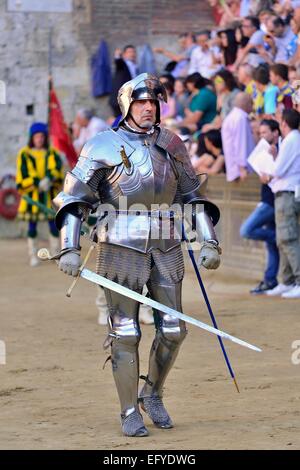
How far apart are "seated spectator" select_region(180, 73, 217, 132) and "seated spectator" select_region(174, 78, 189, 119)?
2.66 ft

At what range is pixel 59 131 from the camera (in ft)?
58.2

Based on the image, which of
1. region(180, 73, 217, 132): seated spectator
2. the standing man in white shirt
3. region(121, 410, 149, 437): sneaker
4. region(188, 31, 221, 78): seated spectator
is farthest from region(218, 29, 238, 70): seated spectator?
region(121, 410, 149, 437): sneaker

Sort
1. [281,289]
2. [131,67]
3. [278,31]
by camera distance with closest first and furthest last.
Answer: [281,289], [278,31], [131,67]

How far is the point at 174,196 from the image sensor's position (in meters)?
6.91

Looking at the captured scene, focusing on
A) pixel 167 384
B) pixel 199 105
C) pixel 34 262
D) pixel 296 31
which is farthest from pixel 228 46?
pixel 167 384

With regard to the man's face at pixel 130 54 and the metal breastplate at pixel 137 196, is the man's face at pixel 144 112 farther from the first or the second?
the man's face at pixel 130 54

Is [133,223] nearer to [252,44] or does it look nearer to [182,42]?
[252,44]

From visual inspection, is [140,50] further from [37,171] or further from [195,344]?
[195,344]

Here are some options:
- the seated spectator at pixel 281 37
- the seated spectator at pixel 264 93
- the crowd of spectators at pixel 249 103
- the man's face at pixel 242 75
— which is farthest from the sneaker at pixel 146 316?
the seated spectator at pixel 281 37

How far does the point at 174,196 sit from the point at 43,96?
41.4 feet

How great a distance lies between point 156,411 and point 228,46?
924 centimetres

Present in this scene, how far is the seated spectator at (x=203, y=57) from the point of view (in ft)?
53.4

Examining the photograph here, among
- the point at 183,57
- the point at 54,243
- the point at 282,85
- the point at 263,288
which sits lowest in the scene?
the point at 54,243

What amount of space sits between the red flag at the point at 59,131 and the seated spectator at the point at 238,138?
174 inches
